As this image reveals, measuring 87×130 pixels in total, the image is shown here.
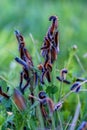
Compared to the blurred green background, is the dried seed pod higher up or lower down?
lower down

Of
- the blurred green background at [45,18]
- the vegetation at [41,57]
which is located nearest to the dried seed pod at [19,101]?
the vegetation at [41,57]

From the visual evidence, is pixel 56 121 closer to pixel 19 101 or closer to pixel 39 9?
pixel 19 101

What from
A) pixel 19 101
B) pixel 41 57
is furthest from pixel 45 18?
pixel 19 101

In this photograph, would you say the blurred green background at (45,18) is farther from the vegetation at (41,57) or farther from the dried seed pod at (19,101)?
the dried seed pod at (19,101)

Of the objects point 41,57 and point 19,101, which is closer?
point 19,101

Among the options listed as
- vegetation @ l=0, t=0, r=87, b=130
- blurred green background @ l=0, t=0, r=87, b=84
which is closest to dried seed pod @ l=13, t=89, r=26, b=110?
vegetation @ l=0, t=0, r=87, b=130

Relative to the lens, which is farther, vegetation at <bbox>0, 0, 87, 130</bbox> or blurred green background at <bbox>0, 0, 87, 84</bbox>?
blurred green background at <bbox>0, 0, 87, 84</bbox>

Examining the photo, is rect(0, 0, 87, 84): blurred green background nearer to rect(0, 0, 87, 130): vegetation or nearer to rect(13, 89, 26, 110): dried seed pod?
rect(0, 0, 87, 130): vegetation

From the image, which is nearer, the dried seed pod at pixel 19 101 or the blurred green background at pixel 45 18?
the dried seed pod at pixel 19 101

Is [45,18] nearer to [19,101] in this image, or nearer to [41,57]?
[41,57]
